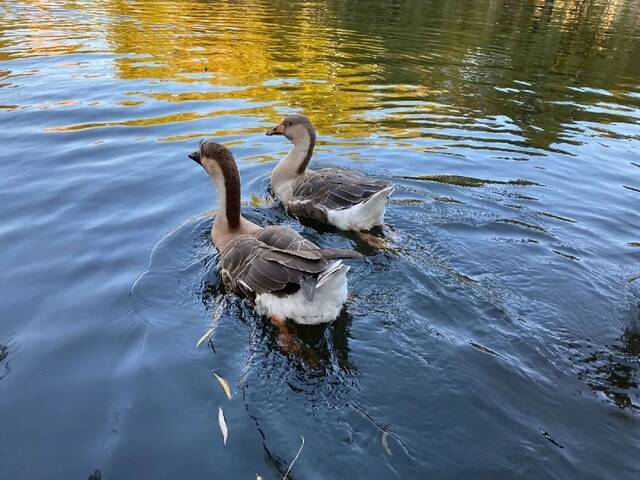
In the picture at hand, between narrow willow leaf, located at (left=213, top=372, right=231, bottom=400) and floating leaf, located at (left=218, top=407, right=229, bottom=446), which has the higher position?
floating leaf, located at (left=218, top=407, right=229, bottom=446)

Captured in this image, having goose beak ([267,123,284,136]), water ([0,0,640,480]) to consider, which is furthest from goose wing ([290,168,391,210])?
goose beak ([267,123,284,136])

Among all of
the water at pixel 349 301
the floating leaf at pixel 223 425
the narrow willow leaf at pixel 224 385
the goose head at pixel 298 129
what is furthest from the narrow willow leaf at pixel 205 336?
the goose head at pixel 298 129

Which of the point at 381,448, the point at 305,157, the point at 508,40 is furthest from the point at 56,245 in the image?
the point at 508,40

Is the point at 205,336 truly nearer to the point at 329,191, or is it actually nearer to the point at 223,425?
the point at 223,425

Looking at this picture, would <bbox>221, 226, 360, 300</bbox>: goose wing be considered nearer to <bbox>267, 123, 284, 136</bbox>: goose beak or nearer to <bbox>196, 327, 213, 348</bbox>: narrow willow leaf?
<bbox>196, 327, 213, 348</bbox>: narrow willow leaf

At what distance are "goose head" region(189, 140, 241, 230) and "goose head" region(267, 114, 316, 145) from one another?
244cm

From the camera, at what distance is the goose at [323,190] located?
7.77 metres

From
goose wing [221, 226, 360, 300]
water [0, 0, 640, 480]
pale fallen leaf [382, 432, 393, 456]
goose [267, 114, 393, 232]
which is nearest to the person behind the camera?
pale fallen leaf [382, 432, 393, 456]

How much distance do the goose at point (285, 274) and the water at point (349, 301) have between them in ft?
0.79

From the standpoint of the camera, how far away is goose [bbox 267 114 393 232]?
777 cm

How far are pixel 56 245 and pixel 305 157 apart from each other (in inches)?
162

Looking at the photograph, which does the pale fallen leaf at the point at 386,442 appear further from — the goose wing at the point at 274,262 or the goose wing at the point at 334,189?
the goose wing at the point at 334,189

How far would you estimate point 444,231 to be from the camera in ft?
25.3

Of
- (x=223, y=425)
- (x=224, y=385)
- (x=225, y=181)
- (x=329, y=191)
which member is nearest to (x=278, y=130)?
(x=329, y=191)
